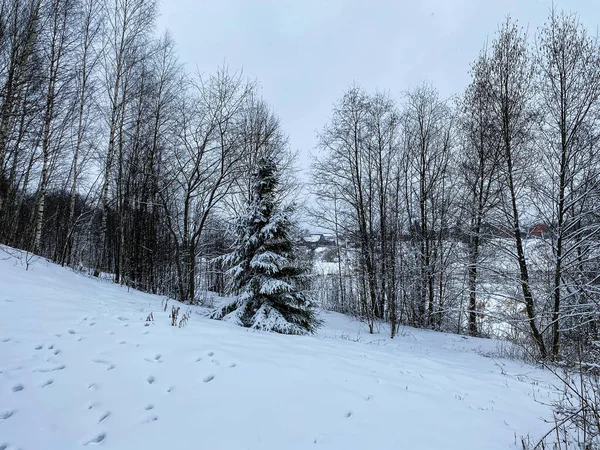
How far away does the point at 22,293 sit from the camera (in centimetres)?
471

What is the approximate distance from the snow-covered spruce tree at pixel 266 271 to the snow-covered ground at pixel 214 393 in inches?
80.9

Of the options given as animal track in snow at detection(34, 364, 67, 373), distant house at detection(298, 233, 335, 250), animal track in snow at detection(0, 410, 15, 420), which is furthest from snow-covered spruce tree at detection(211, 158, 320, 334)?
distant house at detection(298, 233, 335, 250)

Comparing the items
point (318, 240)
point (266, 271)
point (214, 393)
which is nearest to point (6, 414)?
point (214, 393)

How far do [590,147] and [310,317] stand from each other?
26.3ft

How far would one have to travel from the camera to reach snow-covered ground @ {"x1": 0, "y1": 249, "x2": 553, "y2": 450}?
2.39 metres

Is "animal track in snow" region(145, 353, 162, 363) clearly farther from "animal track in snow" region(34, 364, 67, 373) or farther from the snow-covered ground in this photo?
"animal track in snow" region(34, 364, 67, 373)

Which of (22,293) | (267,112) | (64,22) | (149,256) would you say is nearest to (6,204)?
(149,256)

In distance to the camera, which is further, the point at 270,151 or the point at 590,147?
the point at 270,151

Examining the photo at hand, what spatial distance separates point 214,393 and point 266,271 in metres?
4.01

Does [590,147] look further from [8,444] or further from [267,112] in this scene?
[267,112]

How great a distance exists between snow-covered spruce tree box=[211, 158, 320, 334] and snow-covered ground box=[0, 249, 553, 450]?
6.74ft

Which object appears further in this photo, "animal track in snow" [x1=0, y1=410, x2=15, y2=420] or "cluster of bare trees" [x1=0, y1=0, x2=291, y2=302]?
"cluster of bare trees" [x1=0, y1=0, x2=291, y2=302]

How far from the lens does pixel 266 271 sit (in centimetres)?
692

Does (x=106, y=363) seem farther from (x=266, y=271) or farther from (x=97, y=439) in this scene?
(x=266, y=271)
